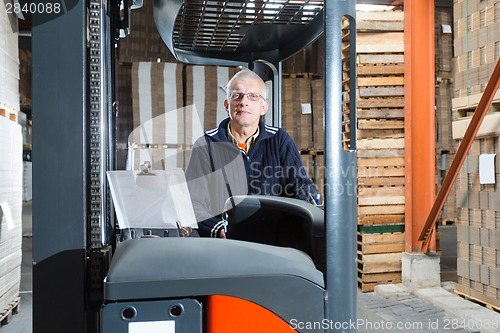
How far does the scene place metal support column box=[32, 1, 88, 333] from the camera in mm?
1108

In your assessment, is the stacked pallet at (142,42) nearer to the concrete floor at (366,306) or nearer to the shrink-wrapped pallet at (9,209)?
the concrete floor at (366,306)

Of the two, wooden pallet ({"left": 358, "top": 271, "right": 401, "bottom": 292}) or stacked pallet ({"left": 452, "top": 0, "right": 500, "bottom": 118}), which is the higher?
stacked pallet ({"left": 452, "top": 0, "right": 500, "bottom": 118})

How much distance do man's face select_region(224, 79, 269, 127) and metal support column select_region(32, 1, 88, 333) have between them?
6.01 ft

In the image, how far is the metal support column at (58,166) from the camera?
1.11 m

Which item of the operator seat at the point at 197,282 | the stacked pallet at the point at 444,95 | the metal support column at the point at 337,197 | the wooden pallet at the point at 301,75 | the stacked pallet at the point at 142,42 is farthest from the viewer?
the stacked pallet at the point at 444,95

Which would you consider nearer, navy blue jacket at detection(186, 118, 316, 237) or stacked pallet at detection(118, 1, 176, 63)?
navy blue jacket at detection(186, 118, 316, 237)

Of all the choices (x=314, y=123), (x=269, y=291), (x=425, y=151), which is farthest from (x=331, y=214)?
(x=314, y=123)

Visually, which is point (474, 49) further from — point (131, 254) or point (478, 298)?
point (131, 254)

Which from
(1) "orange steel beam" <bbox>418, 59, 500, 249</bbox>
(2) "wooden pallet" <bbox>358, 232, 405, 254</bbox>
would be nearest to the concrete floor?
(2) "wooden pallet" <bbox>358, 232, 405, 254</bbox>

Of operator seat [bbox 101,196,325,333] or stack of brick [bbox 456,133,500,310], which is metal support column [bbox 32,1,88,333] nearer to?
operator seat [bbox 101,196,325,333]

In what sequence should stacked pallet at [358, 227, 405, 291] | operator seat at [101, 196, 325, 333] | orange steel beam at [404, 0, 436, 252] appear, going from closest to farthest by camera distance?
operator seat at [101, 196, 325, 333], orange steel beam at [404, 0, 436, 252], stacked pallet at [358, 227, 405, 291]

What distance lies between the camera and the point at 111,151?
7.63ft

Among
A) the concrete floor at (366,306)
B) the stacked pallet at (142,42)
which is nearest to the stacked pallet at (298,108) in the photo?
the stacked pallet at (142,42)

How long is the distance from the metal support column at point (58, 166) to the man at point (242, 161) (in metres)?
1.75
